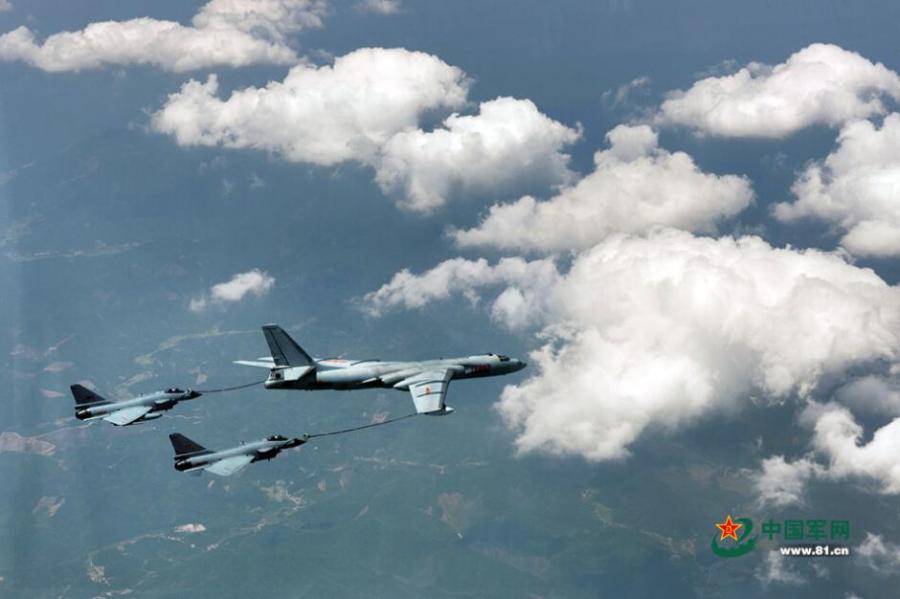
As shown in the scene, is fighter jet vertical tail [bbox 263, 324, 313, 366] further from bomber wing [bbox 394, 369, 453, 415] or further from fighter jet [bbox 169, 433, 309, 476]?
bomber wing [bbox 394, 369, 453, 415]

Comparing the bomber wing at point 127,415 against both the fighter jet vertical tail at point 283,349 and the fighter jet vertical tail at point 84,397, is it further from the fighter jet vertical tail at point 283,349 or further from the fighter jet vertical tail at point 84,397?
the fighter jet vertical tail at point 283,349

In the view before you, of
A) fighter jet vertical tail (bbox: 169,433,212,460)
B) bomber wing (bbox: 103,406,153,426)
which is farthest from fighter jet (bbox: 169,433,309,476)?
bomber wing (bbox: 103,406,153,426)

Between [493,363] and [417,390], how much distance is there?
50.6 ft

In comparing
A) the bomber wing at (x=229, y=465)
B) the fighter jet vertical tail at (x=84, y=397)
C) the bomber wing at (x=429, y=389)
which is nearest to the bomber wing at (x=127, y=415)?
the fighter jet vertical tail at (x=84, y=397)

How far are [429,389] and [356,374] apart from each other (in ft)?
30.1

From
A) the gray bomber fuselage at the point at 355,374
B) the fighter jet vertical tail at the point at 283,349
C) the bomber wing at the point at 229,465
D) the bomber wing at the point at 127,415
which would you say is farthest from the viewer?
the gray bomber fuselage at the point at 355,374

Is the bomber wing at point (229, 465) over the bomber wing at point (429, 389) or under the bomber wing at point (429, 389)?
under

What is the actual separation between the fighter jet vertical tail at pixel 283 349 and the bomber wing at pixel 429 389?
11.7m

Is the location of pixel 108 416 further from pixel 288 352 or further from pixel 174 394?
pixel 288 352

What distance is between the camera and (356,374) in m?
81.8

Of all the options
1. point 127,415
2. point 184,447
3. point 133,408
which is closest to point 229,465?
point 184,447

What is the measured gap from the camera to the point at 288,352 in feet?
257

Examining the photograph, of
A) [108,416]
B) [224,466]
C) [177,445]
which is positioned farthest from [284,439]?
[108,416]

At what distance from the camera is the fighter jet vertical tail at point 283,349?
77.5 metres
